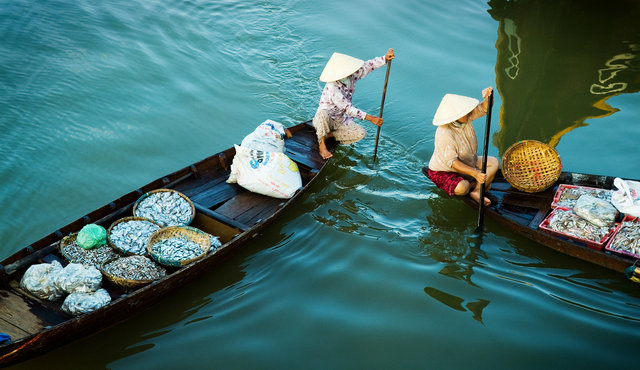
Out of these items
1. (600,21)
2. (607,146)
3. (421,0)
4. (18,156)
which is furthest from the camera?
(421,0)

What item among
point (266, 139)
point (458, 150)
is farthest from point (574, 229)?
point (266, 139)

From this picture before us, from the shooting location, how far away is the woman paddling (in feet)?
16.0

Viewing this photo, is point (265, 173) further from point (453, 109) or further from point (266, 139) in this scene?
point (453, 109)

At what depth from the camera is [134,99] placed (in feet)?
25.1

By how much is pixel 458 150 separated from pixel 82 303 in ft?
12.5

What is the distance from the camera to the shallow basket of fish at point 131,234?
14.3ft

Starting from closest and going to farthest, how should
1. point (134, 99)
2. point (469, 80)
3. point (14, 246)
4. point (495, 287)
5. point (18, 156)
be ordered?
point (495, 287) → point (14, 246) → point (18, 156) → point (134, 99) → point (469, 80)

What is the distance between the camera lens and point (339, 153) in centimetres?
683

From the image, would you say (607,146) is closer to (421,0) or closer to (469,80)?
(469,80)

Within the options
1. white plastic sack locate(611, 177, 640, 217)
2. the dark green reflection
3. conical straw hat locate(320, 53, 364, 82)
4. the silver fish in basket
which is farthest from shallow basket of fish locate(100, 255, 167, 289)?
the dark green reflection

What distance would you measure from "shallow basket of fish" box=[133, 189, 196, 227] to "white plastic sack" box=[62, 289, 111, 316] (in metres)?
1.04

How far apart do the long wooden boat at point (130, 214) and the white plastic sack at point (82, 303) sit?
77 mm

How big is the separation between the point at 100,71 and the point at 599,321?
786 cm

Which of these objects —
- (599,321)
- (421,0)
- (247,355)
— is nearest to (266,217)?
(247,355)
